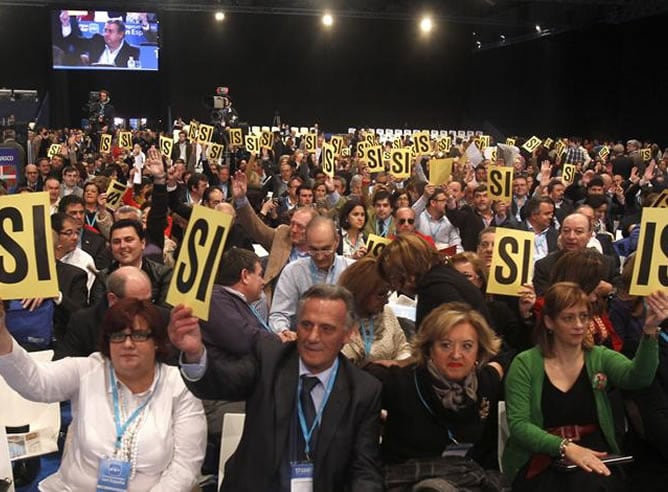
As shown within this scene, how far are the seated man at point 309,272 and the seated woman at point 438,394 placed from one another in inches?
62.4

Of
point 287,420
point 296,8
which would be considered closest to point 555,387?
point 287,420

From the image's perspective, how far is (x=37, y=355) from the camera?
415 cm

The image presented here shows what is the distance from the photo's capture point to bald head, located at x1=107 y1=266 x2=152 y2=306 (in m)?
3.89

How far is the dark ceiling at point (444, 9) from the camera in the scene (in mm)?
24922

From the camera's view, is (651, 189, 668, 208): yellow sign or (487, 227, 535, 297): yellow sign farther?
(651, 189, 668, 208): yellow sign

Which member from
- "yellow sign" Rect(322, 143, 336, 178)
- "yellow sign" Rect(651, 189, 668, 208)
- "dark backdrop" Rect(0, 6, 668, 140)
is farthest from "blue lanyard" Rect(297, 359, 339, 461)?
"dark backdrop" Rect(0, 6, 668, 140)

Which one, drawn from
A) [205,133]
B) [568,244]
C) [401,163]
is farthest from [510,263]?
[205,133]

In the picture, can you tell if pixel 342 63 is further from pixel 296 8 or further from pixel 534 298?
pixel 534 298

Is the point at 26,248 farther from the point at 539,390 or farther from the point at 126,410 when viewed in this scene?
the point at 539,390

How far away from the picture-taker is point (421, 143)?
1135 cm

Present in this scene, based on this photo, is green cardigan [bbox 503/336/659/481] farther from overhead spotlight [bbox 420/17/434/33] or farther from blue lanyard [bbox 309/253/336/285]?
overhead spotlight [bbox 420/17/434/33]

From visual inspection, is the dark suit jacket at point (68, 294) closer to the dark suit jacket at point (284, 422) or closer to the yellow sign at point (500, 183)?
the dark suit jacket at point (284, 422)

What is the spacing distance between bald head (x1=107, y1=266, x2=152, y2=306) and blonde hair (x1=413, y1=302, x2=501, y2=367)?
1.43m

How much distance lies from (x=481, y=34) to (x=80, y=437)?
2997 cm
